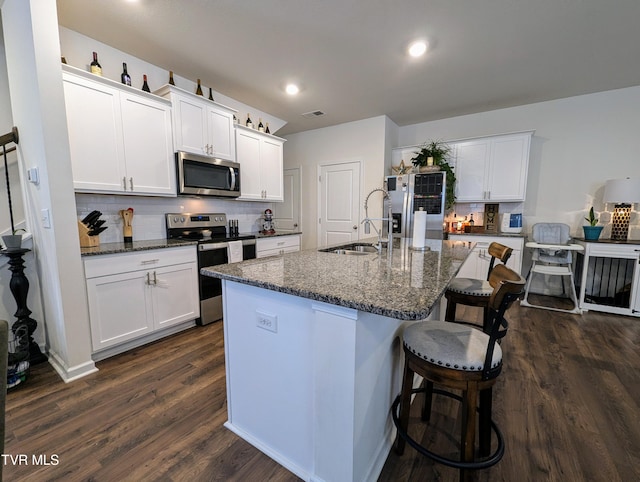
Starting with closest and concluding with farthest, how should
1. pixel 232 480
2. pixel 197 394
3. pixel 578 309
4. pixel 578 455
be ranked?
pixel 232 480, pixel 578 455, pixel 197 394, pixel 578 309

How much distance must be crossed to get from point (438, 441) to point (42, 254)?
291 centimetres

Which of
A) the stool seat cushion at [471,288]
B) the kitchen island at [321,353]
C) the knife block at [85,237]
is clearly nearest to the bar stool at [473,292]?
the stool seat cushion at [471,288]

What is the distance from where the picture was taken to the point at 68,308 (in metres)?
1.91

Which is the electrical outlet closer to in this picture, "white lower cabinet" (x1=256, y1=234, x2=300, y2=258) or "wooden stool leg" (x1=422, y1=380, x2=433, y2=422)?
"wooden stool leg" (x1=422, y1=380, x2=433, y2=422)

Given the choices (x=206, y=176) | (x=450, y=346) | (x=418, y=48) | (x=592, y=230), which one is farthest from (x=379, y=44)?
(x=592, y=230)

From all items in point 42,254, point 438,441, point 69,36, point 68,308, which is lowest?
point 438,441

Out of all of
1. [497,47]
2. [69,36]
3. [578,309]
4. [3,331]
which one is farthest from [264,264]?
[578,309]

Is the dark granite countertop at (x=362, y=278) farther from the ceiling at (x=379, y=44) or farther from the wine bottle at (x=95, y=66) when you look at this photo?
the wine bottle at (x=95, y=66)

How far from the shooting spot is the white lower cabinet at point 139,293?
6.88 ft

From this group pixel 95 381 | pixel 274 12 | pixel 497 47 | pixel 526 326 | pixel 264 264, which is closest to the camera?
pixel 264 264

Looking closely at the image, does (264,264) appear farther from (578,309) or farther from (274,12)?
(578,309)

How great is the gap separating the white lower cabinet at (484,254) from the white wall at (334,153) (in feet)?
4.65

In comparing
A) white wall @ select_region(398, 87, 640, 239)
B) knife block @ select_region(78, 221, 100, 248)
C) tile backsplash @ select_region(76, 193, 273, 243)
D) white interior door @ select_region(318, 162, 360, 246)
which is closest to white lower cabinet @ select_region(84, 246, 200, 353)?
knife block @ select_region(78, 221, 100, 248)

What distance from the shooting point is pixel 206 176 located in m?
3.01
